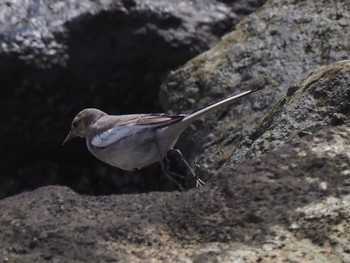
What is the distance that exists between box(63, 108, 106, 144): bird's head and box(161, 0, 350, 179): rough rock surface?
29.2 inches

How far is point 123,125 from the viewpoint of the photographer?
7.86 m

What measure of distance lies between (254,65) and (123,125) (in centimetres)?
154

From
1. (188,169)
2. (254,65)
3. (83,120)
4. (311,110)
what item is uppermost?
(311,110)

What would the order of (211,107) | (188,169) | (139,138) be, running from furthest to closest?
(139,138), (188,169), (211,107)

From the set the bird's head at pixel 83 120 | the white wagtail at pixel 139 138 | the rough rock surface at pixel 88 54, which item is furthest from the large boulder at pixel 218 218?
→ the rough rock surface at pixel 88 54

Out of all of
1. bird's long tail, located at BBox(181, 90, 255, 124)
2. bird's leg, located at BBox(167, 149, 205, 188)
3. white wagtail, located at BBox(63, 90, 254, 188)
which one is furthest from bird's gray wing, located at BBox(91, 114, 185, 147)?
bird's leg, located at BBox(167, 149, 205, 188)

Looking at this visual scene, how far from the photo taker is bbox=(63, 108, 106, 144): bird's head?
29.7ft

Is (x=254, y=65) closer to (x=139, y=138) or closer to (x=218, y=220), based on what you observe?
(x=139, y=138)

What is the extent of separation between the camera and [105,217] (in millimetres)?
4855

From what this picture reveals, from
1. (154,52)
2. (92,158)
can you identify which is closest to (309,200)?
(154,52)

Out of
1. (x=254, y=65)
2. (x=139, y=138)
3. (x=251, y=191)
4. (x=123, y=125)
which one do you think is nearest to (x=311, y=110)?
(x=251, y=191)

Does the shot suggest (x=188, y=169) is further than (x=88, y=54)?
No

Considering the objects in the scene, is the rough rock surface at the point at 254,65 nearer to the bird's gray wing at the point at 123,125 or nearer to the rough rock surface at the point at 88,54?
the rough rock surface at the point at 88,54

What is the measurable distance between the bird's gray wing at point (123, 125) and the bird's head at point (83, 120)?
0.41 meters
